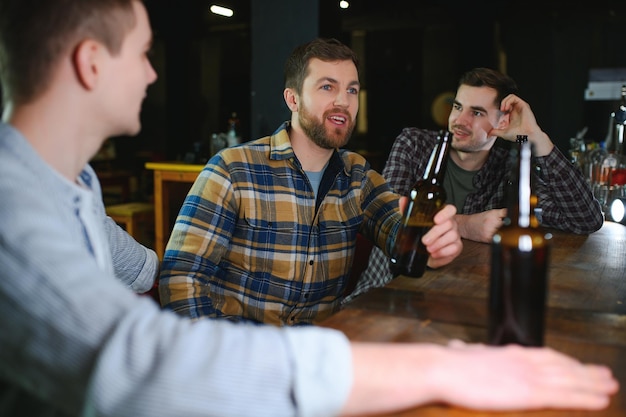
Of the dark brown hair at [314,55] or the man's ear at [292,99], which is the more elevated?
the dark brown hair at [314,55]

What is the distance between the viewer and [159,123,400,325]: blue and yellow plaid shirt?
1.66m

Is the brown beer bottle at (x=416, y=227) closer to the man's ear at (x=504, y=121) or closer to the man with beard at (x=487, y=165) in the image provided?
the man with beard at (x=487, y=165)

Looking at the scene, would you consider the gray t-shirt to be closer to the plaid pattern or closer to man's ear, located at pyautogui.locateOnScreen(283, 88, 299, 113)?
the plaid pattern

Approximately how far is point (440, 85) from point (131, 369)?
10.7 metres

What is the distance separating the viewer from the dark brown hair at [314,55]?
2.03 meters

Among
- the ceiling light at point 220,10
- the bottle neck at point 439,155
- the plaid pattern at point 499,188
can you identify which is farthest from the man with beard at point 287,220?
the ceiling light at point 220,10

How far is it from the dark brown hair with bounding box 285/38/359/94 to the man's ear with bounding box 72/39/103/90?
1.24 metres

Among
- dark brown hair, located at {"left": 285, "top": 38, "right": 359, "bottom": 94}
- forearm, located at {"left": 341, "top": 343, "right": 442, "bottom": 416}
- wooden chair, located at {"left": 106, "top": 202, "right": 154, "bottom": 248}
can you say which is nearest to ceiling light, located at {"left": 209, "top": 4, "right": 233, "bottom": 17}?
wooden chair, located at {"left": 106, "top": 202, "right": 154, "bottom": 248}

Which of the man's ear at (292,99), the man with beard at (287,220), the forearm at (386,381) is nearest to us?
the forearm at (386,381)

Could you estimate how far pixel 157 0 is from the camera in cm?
905

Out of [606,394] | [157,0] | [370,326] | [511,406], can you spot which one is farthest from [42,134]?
[157,0]

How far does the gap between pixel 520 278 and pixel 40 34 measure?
0.74 metres

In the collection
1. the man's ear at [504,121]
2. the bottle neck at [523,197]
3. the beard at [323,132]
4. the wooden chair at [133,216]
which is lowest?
the wooden chair at [133,216]

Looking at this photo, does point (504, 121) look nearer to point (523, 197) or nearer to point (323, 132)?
point (323, 132)
